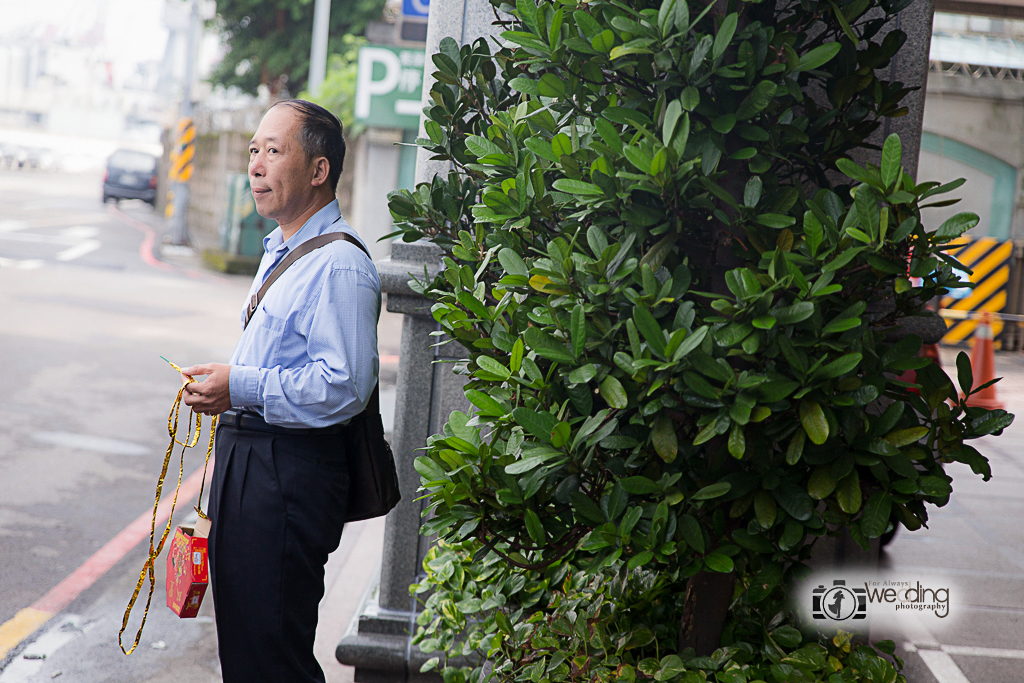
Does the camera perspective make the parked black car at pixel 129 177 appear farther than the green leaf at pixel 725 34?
Yes

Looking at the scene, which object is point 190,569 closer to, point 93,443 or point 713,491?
point 713,491

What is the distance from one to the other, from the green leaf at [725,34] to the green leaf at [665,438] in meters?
0.67

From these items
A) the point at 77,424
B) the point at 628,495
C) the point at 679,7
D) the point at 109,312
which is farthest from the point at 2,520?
the point at 109,312

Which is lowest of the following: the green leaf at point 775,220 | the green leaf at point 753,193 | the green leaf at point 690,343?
the green leaf at point 690,343

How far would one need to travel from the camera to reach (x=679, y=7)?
5.27ft

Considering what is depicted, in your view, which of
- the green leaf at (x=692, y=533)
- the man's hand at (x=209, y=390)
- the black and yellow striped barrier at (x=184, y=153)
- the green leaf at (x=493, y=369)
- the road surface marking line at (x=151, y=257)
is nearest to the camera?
the green leaf at (x=692, y=533)

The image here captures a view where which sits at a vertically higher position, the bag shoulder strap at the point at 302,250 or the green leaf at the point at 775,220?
the green leaf at the point at 775,220

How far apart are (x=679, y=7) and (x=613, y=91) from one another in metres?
0.27

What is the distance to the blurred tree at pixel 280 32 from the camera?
68.1 ft

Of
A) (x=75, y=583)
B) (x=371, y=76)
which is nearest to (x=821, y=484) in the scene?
(x=75, y=583)

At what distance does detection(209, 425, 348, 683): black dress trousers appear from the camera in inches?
91.7

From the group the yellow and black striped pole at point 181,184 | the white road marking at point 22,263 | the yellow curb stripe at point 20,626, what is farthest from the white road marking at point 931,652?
the yellow and black striped pole at point 181,184

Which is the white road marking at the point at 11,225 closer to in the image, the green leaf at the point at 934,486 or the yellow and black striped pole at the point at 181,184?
the yellow and black striped pole at the point at 181,184

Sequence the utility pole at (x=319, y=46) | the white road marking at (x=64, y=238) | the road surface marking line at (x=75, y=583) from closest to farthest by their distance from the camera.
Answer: the road surface marking line at (x=75, y=583) → the white road marking at (x=64, y=238) → the utility pole at (x=319, y=46)
